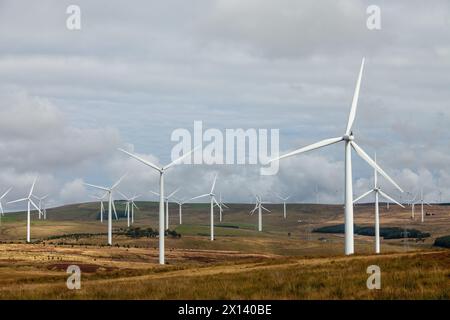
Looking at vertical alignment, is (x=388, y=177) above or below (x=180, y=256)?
above

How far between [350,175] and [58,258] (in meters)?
58.7

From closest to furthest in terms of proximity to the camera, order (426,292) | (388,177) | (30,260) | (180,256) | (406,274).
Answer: (426,292) → (406,274) → (388,177) → (30,260) → (180,256)

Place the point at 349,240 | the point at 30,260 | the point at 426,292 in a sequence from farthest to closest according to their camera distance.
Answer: the point at 30,260, the point at 349,240, the point at 426,292
